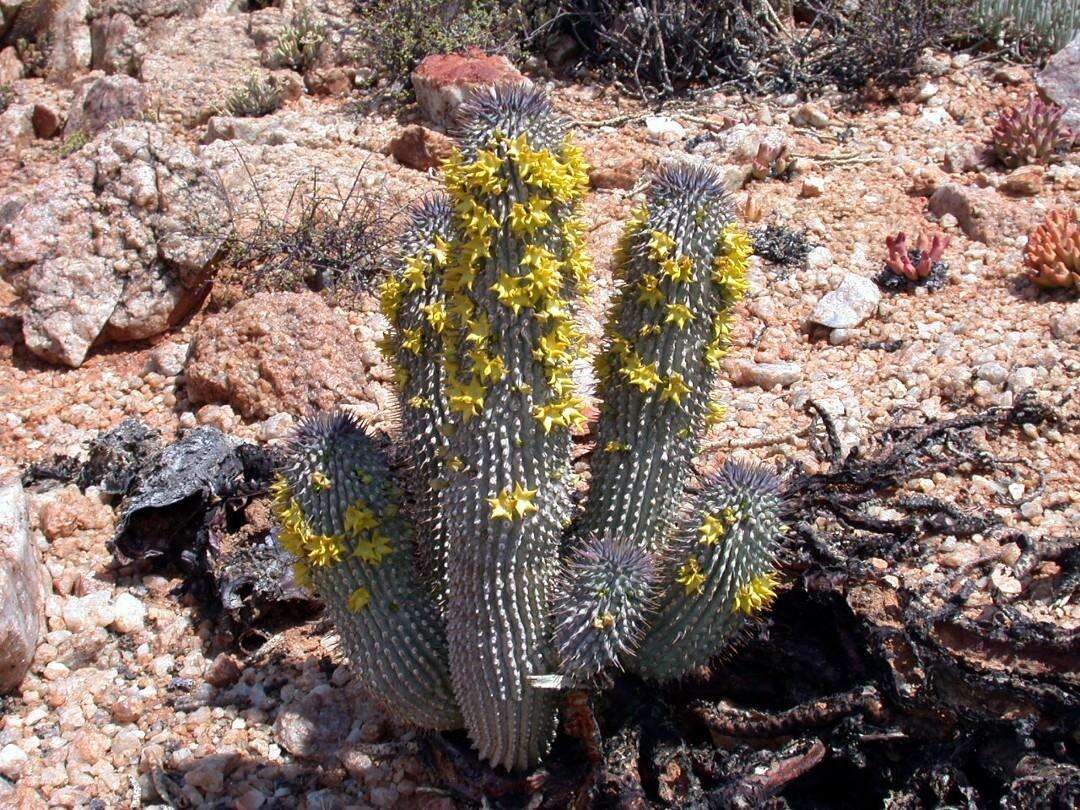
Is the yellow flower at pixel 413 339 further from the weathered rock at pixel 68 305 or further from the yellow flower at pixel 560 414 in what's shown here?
the weathered rock at pixel 68 305

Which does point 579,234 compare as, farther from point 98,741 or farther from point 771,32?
point 771,32

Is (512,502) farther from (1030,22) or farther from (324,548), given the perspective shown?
(1030,22)

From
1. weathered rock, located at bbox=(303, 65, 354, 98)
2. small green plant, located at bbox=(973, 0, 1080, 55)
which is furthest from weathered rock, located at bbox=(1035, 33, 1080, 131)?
A: weathered rock, located at bbox=(303, 65, 354, 98)

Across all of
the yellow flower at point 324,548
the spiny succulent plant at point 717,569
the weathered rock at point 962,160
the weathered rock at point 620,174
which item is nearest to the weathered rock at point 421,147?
the weathered rock at point 620,174

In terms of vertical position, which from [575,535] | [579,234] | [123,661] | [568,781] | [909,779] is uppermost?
[579,234]

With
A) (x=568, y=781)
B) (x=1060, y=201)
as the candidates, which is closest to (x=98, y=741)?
(x=568, y=781)

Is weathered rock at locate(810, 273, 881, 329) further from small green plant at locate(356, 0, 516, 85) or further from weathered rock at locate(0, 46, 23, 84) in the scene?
weathered rock at locate(0, 46, 23, 84)
